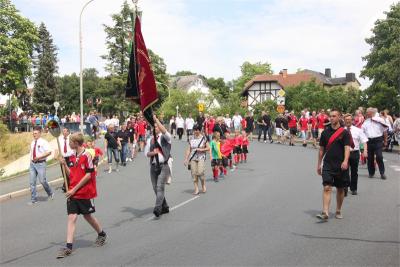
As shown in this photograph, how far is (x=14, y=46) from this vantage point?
148ft

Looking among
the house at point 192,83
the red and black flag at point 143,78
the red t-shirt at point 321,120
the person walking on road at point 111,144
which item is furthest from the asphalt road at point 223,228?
the house at point 192,83

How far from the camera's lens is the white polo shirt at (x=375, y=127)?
551 inches

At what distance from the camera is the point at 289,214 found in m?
9.68

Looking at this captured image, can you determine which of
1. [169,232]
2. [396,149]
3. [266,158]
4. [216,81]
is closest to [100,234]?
[169,232]

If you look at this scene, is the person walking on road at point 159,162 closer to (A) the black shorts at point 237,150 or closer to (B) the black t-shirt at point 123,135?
(A) the black shorts at point 237,150

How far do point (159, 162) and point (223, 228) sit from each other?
203 centimetres

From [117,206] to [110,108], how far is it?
194 feet

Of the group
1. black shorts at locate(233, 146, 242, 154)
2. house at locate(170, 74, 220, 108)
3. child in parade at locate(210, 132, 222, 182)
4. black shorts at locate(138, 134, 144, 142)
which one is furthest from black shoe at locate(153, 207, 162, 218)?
house at locate(170, 74, 220, 108)

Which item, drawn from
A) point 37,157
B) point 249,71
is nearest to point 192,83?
point 249,71

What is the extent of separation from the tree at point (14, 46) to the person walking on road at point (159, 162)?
37.5 m

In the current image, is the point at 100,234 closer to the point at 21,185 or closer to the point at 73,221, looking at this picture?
the point at 73,221

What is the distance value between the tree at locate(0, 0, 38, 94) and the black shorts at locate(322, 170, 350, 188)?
39.8 meters

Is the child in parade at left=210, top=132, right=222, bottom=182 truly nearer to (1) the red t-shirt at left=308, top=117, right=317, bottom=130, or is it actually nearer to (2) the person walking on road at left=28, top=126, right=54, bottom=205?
(2) the person walking on road at left=28, top=126, right=54, bottom=205

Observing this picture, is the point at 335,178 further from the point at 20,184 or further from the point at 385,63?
the point at 385,63
